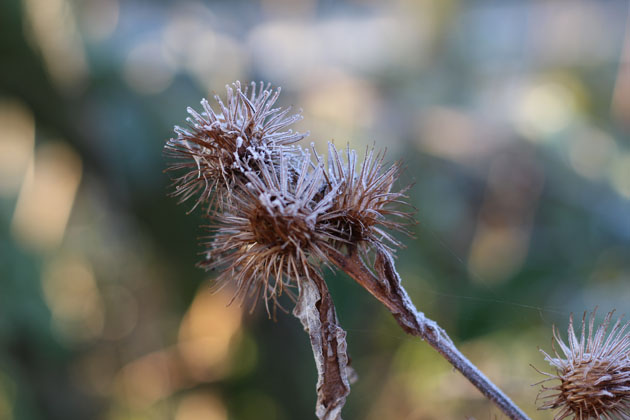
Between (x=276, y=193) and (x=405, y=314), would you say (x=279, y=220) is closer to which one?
(x=276, y=193)

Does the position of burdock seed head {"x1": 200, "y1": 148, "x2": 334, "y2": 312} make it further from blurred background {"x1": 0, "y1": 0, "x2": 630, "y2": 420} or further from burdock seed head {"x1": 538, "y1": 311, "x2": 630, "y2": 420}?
blurred background {"x1": 0, "y1": 0, "x2": 630, "y2": 420}

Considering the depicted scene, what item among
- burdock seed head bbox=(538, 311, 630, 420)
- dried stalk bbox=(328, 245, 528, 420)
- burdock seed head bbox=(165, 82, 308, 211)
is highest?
burdock seed head bbox=(165, 82, 308, 211)

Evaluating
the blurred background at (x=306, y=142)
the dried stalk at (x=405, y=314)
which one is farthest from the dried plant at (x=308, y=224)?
the blurred background at (x=306, y=142)

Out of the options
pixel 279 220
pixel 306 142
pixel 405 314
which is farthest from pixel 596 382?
pixel 306 142

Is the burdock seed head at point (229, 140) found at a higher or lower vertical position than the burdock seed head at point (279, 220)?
higher

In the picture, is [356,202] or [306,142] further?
[306,142]

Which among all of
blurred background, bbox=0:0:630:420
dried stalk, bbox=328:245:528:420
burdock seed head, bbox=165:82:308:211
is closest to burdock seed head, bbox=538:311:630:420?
dried stalk, bbox=328:245:528:420

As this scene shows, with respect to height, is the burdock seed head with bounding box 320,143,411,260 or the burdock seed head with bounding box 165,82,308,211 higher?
the burdock seed head with bounding box 165,82,308,211

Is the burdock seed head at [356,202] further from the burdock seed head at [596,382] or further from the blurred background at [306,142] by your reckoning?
the blurred background at [306,142]
